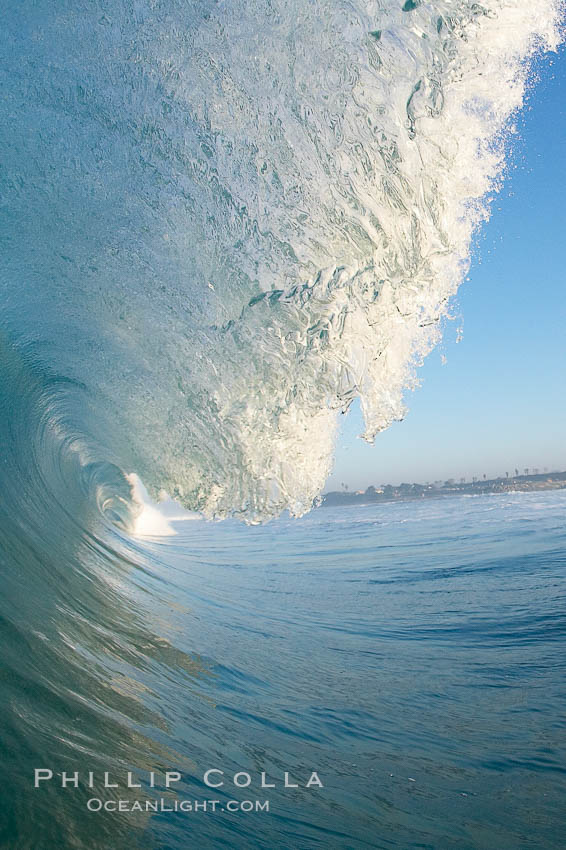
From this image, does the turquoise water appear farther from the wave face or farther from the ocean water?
the wave face

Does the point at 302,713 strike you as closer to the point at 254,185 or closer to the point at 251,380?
the point at 251,380

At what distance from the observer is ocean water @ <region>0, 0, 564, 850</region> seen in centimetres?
251

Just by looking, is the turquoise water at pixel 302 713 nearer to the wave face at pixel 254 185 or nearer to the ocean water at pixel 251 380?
the ocean water at pixel 251 380

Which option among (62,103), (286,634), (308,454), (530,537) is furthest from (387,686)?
(530,537)

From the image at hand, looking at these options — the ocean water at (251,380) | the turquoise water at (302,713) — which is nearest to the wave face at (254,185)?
the ocean water at (251,380)

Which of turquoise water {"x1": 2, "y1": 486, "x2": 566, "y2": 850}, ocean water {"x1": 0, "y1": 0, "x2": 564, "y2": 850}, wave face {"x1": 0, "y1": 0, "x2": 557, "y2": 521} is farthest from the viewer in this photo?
wave face {"x1": 0, "y1": 0, "x2": 557, "y2": 521}

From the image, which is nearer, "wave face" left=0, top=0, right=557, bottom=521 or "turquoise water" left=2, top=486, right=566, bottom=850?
"turquoise water" left=2, top=486, right=566, bottom=850

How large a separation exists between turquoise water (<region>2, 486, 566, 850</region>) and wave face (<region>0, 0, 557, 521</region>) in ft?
7.53

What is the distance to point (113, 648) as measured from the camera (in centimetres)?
418

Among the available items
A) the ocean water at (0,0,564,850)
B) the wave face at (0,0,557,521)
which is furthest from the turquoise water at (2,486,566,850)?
the wave face at (0,0,557,521)

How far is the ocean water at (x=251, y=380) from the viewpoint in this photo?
251 cm

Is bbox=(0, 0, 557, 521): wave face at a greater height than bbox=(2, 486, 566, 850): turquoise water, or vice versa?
bbox=(0, 0, 557, 521): wave face

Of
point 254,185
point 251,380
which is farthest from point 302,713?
point 254,185

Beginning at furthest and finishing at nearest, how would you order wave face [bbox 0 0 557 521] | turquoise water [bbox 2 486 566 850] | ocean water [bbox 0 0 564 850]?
wave face [bbox 0 0 557 521]
ocean water [bbox 0 0 564 850]
turquoise water [bbox 2 486 566 850]
